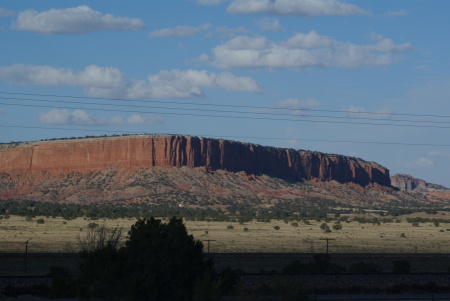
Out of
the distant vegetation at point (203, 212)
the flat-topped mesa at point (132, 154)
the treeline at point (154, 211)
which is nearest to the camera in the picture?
the distant vegetation at point (203, 212)

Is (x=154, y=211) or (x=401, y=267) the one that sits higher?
(x=154, y=211)

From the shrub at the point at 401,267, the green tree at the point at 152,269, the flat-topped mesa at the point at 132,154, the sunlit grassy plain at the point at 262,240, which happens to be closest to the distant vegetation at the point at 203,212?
the sunlit grassy plain at the point at 262,240

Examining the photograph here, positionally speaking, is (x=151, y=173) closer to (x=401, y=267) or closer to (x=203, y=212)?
(x=203, y=212)

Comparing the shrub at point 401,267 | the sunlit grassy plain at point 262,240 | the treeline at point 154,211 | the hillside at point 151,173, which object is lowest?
the shrub at point 401,267

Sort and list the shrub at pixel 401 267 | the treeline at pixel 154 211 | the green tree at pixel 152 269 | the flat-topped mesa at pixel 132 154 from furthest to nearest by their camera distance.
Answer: the flat-topped mesa at pixel 132 154 < the treeline at pixel 154 211 < the shrub at pixel 401 267 < the green tree at pixel 152 269

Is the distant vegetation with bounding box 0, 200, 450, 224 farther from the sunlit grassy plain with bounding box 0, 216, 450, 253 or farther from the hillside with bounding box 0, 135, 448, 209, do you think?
the sunlit grassy plain with bounding box 0, 216, 450, 253

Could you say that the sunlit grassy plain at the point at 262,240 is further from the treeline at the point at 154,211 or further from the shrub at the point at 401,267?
the treeline at the point at 154,211

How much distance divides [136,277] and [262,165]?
13521 cm

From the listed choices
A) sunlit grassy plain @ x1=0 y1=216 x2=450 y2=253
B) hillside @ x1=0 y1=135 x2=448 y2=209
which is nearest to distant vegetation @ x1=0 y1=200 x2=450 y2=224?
hillside @ x1=0 y1=135 x2=448 y2=209

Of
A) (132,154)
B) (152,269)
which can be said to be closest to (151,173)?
(132,154)

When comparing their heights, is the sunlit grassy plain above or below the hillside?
below

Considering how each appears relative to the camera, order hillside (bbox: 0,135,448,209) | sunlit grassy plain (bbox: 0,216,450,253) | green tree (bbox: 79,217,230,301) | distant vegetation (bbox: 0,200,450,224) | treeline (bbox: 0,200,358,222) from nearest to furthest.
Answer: green tree (bbox: 79,217,230,301) < sunlit grassy plain (bbox: 0,216,450,253) < distant vegetation (bbox: 0,200,450,224) < treeline (bbox: 0,200,358,222) < hillside (bbox: 0,135,448,209)

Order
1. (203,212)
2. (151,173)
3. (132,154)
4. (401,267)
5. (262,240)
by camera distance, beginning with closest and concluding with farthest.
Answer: (401,267) < (262,240) < (203,212) < (151,173) < (132,154)

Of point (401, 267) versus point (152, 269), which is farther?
point (401, 267)
